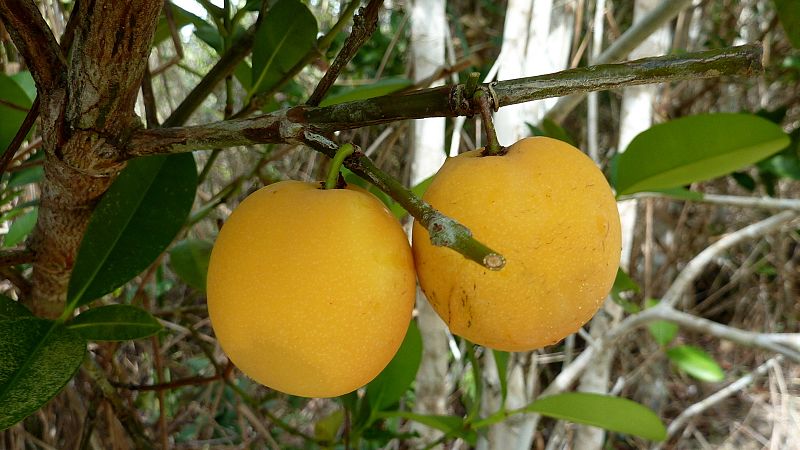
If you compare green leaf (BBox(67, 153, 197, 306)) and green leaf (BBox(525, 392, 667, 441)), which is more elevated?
green leaf (BBox(67, 153, 197, 306))

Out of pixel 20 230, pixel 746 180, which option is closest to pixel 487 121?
pixel 20 230

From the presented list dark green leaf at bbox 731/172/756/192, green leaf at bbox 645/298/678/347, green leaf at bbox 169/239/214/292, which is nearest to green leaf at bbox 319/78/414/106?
green leaf at bbox 169/239/214/292

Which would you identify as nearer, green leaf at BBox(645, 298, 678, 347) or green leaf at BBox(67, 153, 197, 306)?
green leaf at BBox(67, 153, 197, 306)

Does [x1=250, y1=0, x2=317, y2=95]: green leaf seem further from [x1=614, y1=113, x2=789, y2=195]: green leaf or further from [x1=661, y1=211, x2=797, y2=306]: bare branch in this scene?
[x1=661, y1=211, x2=797, y2=306]: bare branch

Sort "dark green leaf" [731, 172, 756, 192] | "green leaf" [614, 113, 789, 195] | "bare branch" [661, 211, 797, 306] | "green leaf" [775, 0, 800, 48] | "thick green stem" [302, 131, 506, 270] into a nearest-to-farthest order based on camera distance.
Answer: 1. "thick green stem" [302, 131, 506, 270]
2. "green leaf" [775, 0, 800, 48]
3. "green leaf" [614, 113, 789, 195]
4. "bare branch" [661, 211, 797, 306]
5. "dark green leaf" [731, 172, 756, 192]

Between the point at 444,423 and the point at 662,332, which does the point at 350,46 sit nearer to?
the point at 444,423

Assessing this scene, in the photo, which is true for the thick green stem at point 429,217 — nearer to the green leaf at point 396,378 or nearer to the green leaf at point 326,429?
the green leaf at point 396,378
